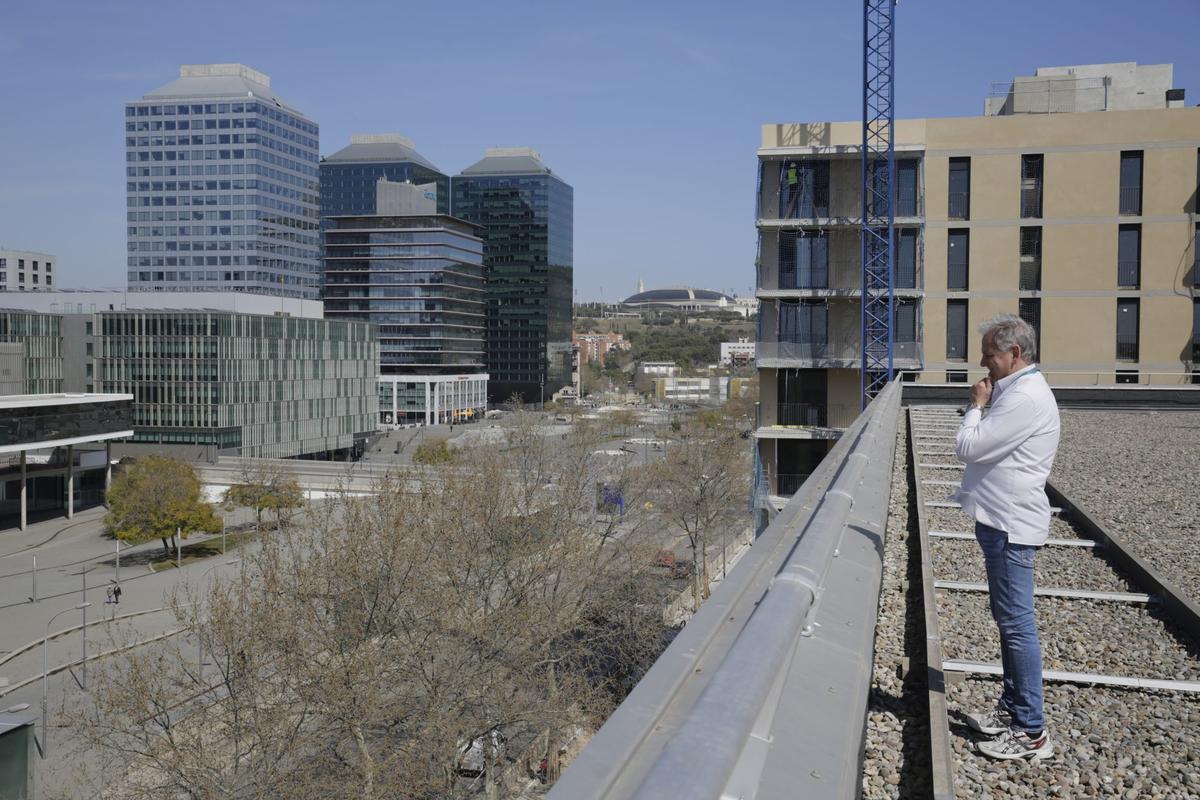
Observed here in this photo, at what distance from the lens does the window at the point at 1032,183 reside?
27.8 m

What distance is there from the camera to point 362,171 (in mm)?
139375

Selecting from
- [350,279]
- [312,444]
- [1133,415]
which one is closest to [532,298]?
[350,279]

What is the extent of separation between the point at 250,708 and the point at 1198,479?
1422 centimetres

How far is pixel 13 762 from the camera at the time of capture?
15648 mm

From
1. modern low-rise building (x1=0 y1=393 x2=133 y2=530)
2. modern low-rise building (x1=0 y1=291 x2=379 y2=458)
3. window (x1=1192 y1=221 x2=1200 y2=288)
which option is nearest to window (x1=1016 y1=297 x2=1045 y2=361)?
window (x1=1192 y1=221 x2=1200 y2=288)

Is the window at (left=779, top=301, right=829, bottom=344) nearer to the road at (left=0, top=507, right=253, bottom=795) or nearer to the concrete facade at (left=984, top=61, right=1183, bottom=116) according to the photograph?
the concrete facade at (left=984, top=61, right=1183, bottom=116)

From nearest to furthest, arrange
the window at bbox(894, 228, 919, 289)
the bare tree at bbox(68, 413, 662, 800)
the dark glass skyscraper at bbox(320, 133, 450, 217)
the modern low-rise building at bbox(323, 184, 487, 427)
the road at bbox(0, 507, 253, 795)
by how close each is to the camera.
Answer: the bare tree at bbox(68, 413, 662, 800)
the road at bbox(0, 507, 253, 795)
the window at bbox(894, 228, 919, 289)
the modern low-rise building at bbox(323, 184, 487, 427)
the dark glass skyscraper at bbox(320, 133, 450, 217)

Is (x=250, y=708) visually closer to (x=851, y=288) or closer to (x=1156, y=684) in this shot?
(x=1156, y=684)

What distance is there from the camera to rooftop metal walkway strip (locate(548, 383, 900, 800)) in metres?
1.45

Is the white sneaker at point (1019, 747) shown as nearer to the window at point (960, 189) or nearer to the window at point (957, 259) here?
the window at point (957, 259)

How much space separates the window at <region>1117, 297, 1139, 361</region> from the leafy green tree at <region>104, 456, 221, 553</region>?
35123 millimetres

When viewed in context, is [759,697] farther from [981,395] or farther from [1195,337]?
[1195,337]

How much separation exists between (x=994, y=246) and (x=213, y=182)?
91.3 m

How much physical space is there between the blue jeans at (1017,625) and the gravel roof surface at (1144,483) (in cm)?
294
